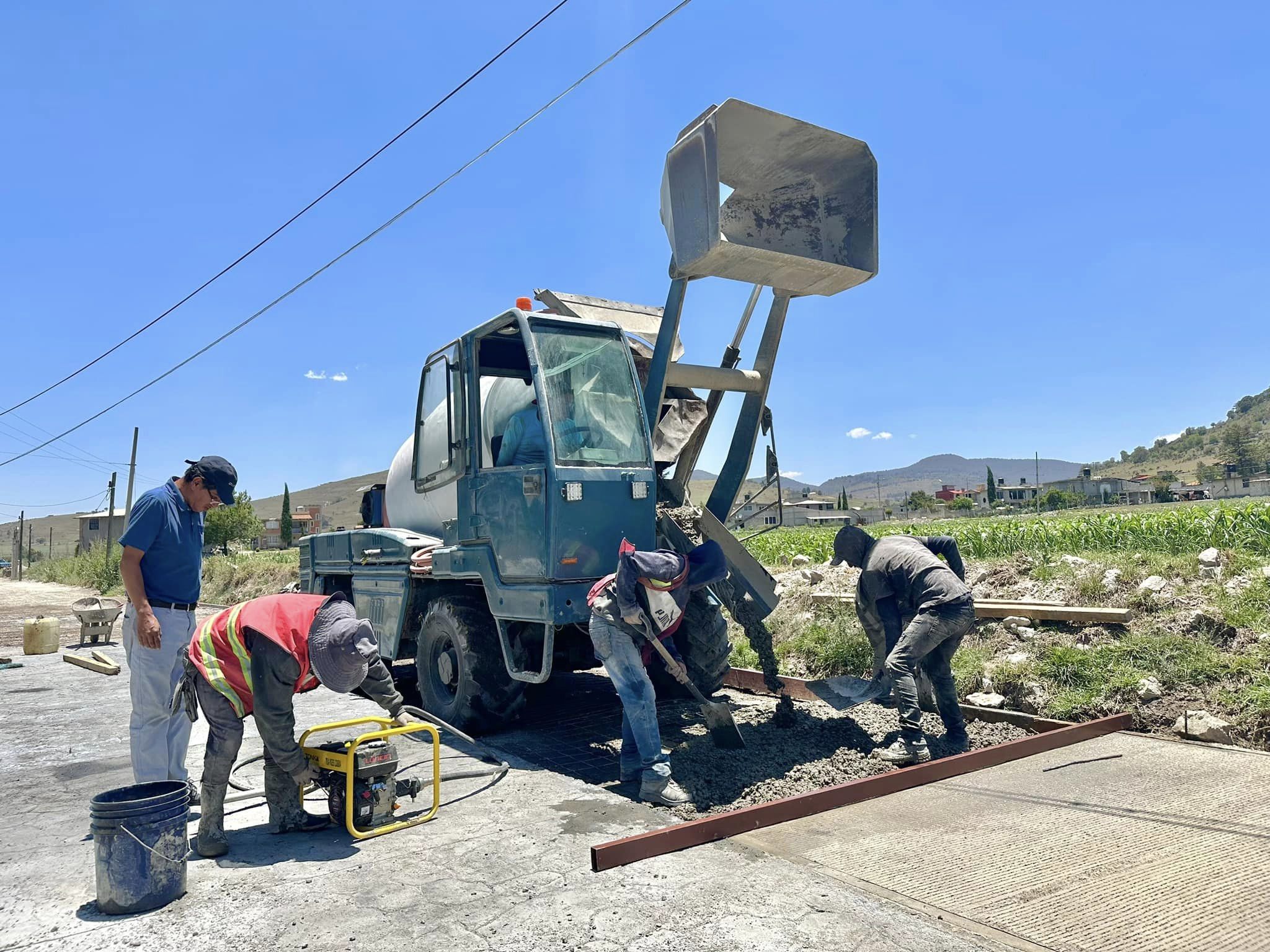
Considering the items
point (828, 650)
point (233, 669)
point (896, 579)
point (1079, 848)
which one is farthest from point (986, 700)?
point (233, 669)

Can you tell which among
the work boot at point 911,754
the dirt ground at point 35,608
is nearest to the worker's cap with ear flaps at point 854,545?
the work boot at point 911,754

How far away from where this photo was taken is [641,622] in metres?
4.78

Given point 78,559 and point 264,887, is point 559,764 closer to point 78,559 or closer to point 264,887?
point 264,887

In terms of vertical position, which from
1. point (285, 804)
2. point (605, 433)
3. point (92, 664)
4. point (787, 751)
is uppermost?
point (605, 433)

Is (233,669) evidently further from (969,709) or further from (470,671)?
(969,709)

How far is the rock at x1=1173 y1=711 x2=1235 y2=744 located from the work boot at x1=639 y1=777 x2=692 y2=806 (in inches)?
123

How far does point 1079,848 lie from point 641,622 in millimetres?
2306

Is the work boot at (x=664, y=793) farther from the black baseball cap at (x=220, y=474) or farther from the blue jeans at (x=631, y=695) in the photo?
the black baseball cap at (x=220, y=474)

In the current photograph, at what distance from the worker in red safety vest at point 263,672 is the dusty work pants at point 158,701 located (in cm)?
33

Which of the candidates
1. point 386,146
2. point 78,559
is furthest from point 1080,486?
point 386,146

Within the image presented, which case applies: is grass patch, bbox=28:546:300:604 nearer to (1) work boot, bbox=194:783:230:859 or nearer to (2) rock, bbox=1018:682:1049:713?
(1) work boot, bbox=194:783:230:859

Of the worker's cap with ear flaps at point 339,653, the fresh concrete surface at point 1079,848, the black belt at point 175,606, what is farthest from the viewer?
the black belt at point 175,606

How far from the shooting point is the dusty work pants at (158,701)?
14.4 ft

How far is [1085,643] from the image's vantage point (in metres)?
6.48
